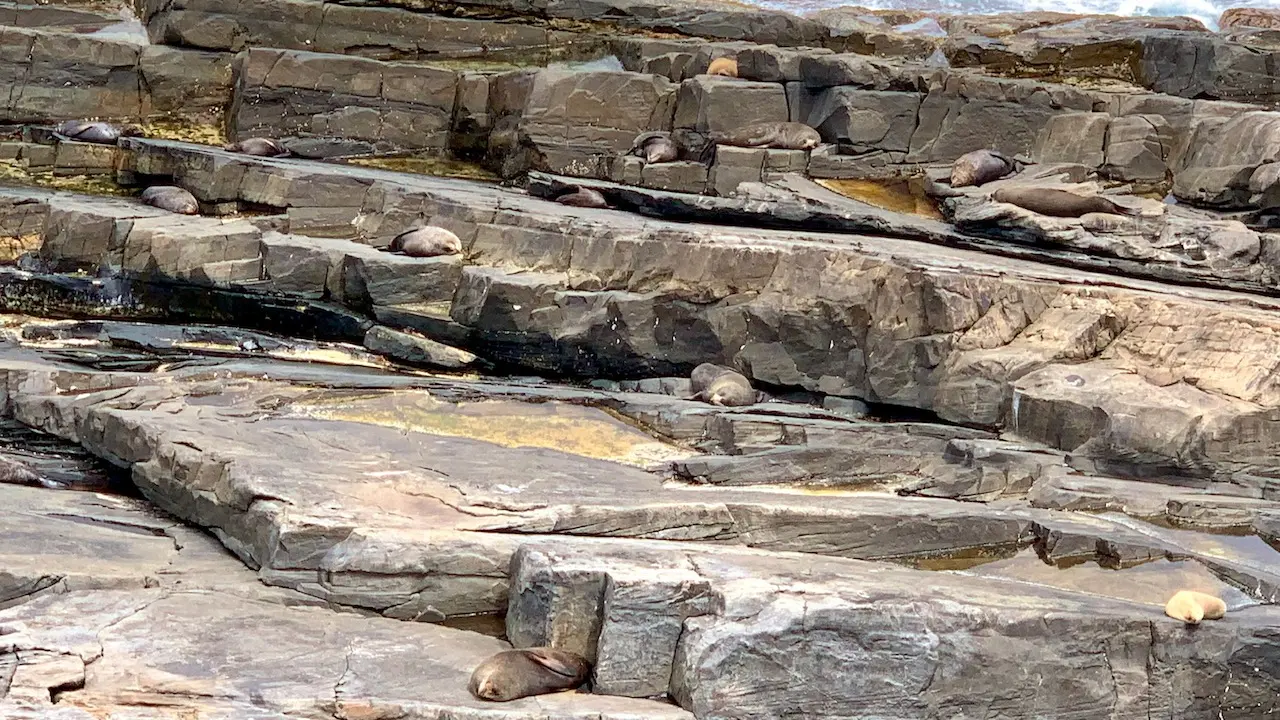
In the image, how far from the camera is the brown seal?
14.6 m

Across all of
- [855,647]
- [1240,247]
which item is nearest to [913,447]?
[855,647]

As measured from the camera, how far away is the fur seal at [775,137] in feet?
47.8

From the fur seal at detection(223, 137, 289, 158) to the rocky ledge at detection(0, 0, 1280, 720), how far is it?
51 centimetres

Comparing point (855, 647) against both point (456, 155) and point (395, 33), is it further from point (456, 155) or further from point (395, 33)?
point (395, 33)

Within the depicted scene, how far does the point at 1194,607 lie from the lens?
5977 mm

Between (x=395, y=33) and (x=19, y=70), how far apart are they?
15.8 ft

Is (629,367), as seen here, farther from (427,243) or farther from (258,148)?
(258,148)

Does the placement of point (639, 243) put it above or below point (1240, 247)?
below

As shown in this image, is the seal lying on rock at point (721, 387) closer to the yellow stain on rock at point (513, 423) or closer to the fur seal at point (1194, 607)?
the yellow stain on rock at point (513, 423)

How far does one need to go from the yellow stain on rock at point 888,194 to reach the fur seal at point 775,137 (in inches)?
22.2

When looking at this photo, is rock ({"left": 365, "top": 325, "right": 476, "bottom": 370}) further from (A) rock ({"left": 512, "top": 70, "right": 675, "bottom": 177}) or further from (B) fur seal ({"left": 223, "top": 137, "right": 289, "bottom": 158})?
(A) rock ({"left": 512, "top": 70, "right": 675, "bottom": 177})

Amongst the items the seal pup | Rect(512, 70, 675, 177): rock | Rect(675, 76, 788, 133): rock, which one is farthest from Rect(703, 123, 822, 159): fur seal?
Rect(512, 70, 675, 177): rock

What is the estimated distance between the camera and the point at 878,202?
13.9 m

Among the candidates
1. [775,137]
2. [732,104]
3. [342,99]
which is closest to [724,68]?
[732,104]
